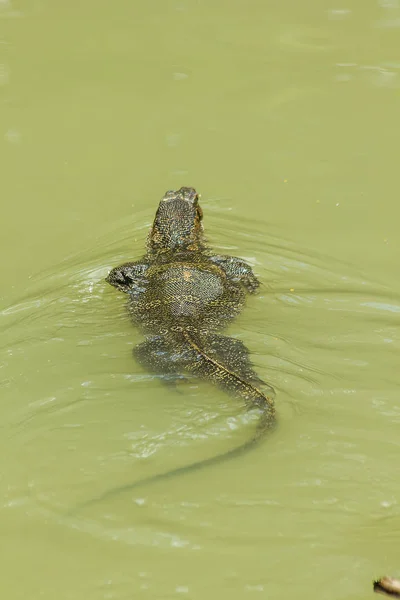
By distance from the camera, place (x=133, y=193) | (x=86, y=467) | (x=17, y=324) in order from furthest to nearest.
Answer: (x=133, y=193), (x=17, y=324), (x=86, y=467)

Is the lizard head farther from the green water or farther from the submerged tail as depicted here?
the submerged tail

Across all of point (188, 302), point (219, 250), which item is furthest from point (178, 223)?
point (188, 302)

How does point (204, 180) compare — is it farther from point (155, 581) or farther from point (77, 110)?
point (155, 581)

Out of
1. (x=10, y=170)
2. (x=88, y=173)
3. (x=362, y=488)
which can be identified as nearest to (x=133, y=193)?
(x=88, y=173)

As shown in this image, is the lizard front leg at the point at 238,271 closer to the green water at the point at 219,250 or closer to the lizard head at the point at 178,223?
the green water at the point at 219,250

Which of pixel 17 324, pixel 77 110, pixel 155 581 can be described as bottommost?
pixel 155 581

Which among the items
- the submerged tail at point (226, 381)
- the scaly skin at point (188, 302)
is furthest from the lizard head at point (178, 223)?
the submerged tail at point (226, 381)

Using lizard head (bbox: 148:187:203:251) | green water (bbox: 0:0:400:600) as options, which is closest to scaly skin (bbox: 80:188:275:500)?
lizard head (bbox: 148:187:203:251)
